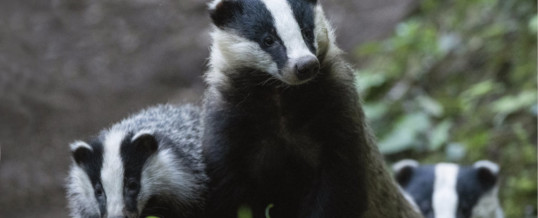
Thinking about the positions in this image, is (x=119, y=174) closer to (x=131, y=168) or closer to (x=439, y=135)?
(x=131, y=168)

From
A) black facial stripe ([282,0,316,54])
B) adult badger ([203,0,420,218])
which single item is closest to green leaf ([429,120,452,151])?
adult badger ([203,0,420,218])

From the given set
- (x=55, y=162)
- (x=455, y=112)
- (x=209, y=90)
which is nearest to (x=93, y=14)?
(x=55, y=162)

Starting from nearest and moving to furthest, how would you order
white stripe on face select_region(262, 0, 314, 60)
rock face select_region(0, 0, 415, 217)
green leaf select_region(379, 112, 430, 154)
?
white stripe on face select_region(262, 0, 314, 60)
green leaf select_region(379, 112, 430, 154)
rock face select_region(0, 0, 415, 217)

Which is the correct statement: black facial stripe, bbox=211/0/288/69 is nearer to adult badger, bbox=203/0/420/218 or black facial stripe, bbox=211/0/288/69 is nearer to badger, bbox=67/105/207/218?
adult badger, bbox=203/0/420/218

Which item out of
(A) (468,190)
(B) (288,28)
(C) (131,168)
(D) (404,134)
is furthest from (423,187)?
(C) (131,168)

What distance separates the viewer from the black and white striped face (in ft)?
14.5

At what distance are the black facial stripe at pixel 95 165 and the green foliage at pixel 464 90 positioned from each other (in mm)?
3585

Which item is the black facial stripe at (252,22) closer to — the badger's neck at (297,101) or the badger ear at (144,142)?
the badger's neck at (297,101)

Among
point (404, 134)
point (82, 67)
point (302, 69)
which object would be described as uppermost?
point (82, 67)

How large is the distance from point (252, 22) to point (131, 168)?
0.97 metres

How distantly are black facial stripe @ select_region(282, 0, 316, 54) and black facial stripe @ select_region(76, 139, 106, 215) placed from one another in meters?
1.21

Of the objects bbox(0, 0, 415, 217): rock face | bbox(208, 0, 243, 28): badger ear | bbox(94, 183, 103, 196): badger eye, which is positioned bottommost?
bbox(94, 183, 103, 196): badger eye

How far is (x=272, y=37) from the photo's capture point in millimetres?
4504

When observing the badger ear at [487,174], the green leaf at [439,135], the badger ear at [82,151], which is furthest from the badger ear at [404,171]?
the badger ear at [82,151]
